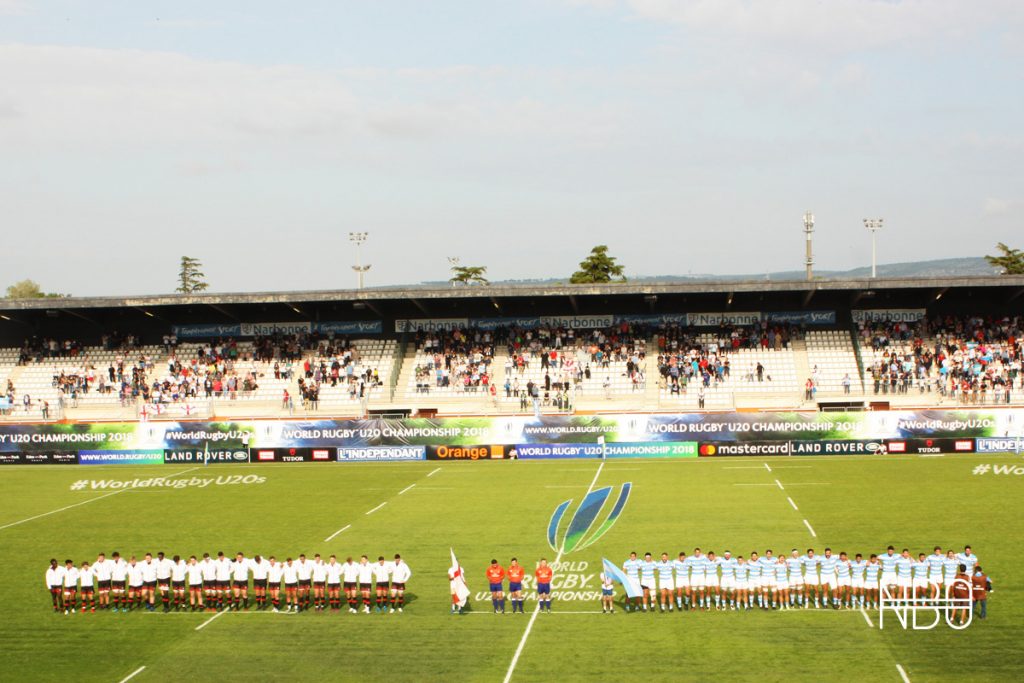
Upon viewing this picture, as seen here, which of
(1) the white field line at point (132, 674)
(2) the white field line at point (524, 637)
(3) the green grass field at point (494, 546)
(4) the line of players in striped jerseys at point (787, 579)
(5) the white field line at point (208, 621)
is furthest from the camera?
(5) the white field line at point (208, 621)

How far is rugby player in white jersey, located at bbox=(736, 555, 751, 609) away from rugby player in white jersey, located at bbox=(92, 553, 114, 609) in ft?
45.8

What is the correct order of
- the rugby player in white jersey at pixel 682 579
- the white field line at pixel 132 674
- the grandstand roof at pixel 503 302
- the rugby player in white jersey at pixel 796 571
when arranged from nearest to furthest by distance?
the white field line at pixel 132 674, the rugby player in white jersey at pixel 796 571, the rugby player in white jersey at pixel 682 579, the grandstand roof at pixel 503 302

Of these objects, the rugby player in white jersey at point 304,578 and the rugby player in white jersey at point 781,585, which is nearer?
the rugby player in white jersey at point 781,585

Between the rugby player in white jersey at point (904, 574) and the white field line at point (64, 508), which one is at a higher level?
the rugby player in white jersey at point (904, 574)

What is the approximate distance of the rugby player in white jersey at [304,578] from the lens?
22172 mm

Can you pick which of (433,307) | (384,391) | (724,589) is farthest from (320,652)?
(433,307)

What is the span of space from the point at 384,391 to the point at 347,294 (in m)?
5.86

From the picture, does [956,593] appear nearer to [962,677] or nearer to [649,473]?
[962,677]

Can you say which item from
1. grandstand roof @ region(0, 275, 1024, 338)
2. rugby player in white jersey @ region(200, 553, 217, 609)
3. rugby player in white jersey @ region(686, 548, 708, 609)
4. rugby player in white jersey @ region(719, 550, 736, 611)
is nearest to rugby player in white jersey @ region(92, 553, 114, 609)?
rugby player in white jersey @ region(200, 553, 217, 609)

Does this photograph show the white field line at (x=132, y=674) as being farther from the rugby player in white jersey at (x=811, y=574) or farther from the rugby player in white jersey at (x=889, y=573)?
the rugby player in white jersey at (x=889, y=573)

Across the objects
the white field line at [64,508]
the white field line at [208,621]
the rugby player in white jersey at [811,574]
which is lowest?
the white field line at [208,621]

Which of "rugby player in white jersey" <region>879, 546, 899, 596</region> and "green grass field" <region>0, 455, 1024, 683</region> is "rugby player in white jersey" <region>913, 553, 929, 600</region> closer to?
"rugby player in white jersey" <region>879, 546, 899, 596</region>

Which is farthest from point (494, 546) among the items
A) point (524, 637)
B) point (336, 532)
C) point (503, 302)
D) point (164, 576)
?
point (503, 302)

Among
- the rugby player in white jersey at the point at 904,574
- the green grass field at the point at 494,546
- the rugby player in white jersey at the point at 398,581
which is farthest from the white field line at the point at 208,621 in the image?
the rugby player in white jersey at the point at 904,574
